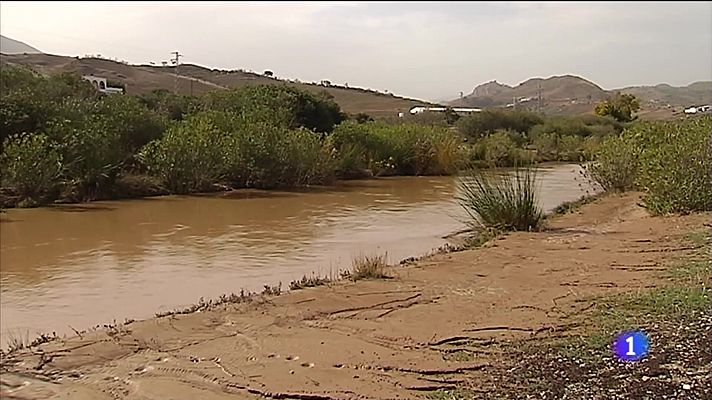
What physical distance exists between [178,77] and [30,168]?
56230 mm

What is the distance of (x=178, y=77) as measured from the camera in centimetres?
7525

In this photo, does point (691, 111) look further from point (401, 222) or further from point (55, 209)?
point (55, 209)

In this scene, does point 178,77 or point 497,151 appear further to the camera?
point 178,77

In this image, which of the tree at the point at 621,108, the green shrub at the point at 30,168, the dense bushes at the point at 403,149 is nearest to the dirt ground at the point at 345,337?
the green shrub at the point at 30,168

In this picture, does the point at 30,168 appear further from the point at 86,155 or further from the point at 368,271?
the point at 368,271

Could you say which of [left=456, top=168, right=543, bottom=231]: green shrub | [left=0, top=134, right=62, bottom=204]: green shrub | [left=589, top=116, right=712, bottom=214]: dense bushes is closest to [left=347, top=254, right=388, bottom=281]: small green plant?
[left=456, top=168, right=543, bottom=231]: green shrub

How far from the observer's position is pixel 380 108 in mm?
75750

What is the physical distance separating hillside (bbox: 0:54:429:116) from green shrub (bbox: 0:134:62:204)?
45874 millimetres

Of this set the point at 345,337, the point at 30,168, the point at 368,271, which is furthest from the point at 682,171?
the point at 30,168

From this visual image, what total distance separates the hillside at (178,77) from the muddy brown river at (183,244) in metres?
45.2

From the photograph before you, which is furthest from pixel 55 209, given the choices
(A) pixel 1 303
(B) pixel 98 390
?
(B) pixel 98 390

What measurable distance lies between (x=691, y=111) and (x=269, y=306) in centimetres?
1234

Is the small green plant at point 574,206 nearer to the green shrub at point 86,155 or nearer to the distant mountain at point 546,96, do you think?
the green shrub at point 86,155

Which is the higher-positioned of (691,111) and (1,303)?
(691,111)
